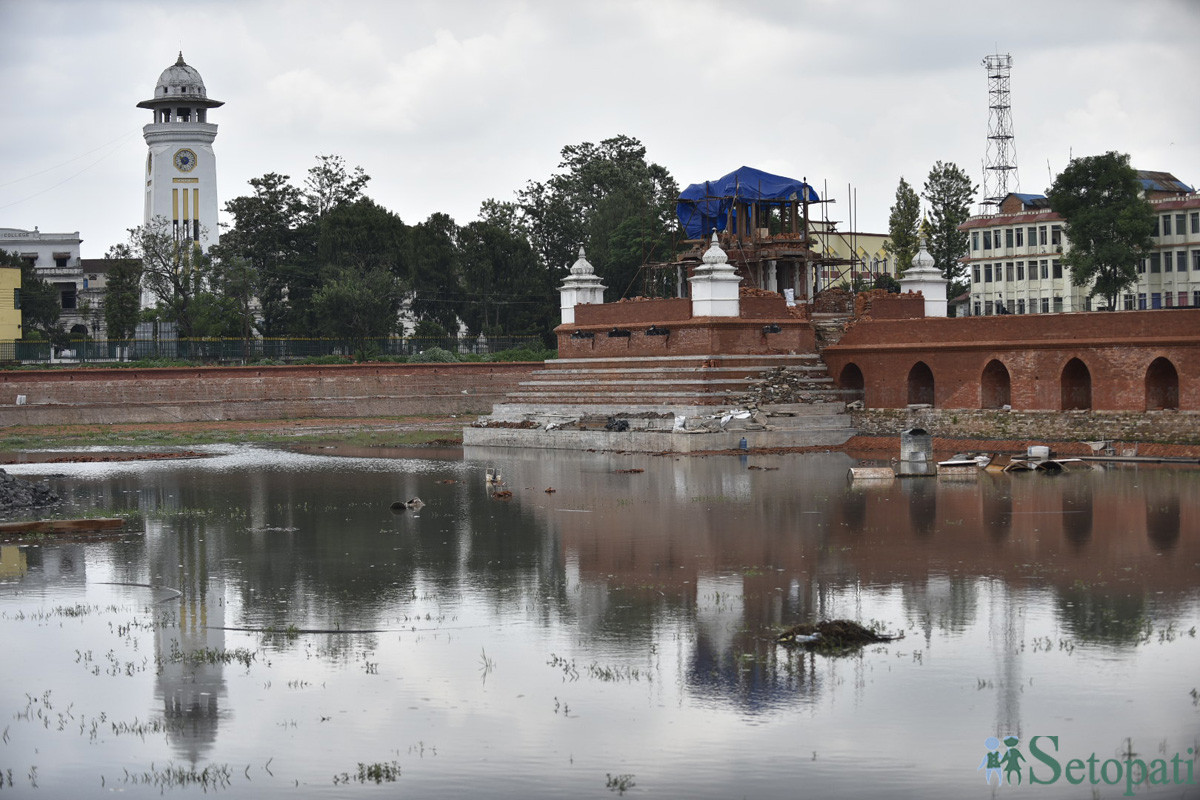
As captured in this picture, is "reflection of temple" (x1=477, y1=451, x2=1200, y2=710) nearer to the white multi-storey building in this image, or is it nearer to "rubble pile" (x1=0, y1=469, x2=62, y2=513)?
"rubble pile" (x1=0, y1=469, x2=62, y2=513)

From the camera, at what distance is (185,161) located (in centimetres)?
7506

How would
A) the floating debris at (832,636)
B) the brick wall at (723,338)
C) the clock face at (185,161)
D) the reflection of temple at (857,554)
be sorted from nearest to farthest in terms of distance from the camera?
the floating debris at (832,636) < the reflection of temple at (857,554) < the brick wall at (723,338) < the clock face at (185,161)

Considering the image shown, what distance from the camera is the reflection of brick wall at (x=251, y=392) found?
48.1 m

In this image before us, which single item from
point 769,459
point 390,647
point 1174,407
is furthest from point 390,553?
point 1174,407

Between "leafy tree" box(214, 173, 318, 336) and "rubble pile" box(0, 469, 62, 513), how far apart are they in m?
43.3

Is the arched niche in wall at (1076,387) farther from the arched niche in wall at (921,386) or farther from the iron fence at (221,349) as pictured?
the iron fence at (221,349)

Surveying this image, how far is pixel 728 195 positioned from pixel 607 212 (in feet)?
78.9

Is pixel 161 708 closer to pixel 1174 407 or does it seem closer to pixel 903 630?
pixel 903 630

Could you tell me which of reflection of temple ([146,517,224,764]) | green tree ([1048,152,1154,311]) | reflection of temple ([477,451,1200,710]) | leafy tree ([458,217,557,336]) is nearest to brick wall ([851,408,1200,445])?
reflection of temple ([477,451,1200,710])

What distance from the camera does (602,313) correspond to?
45.9m

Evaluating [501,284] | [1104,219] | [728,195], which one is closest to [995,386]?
[728,195]

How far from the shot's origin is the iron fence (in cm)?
5606

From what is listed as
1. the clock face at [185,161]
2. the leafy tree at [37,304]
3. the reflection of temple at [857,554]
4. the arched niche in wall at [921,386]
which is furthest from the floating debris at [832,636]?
the leafy tree at [37,304]

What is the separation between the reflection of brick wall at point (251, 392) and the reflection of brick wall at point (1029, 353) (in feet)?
55.0
